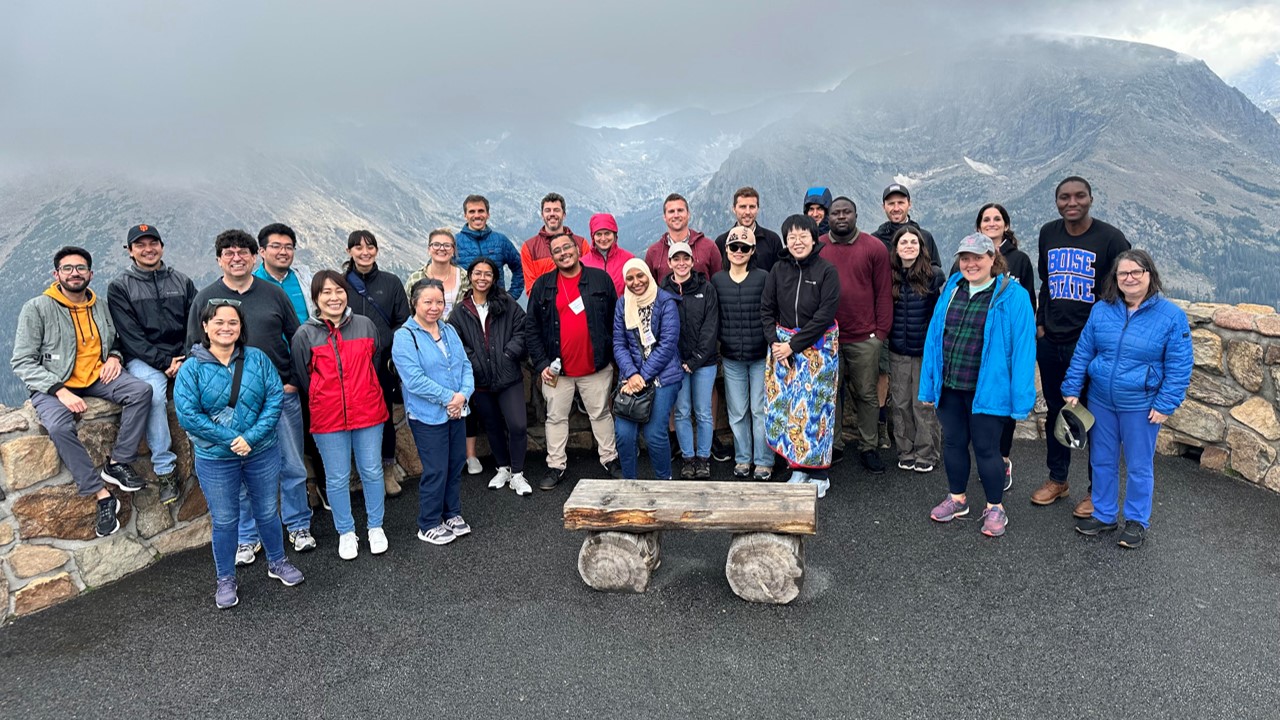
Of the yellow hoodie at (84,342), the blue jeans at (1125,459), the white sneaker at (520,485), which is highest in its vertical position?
the yellow hoodie at (84,342)

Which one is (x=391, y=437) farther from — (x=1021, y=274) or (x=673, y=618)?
(x=1021, y=274)

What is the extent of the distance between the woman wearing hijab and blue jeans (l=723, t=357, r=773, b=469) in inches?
20.5

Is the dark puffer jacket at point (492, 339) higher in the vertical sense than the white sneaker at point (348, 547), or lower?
higher

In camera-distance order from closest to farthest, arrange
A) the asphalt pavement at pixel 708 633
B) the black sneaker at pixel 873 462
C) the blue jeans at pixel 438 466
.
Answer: the asphalt pavement at pixel 708 633, the blue jeans at pixel 438 466, the black sneaker at pixel 873 462

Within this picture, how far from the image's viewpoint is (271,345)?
16.5 ft

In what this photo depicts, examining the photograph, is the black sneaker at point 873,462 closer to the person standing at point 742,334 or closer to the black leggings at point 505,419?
the person standing at point 742,334

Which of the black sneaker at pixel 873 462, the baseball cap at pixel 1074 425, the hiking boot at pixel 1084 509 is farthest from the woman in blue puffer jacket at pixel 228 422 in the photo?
the hiking boot at pixel 1084 509

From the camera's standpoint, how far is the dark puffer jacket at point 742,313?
5.84m

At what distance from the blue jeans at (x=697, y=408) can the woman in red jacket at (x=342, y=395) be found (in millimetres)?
2680

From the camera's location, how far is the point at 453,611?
4.48m

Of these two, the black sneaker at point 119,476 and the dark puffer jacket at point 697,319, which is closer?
the black sneaker at point 119,476

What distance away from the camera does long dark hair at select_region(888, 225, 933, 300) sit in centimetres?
592

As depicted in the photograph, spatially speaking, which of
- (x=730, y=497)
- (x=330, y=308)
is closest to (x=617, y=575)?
(x=730, y=497)

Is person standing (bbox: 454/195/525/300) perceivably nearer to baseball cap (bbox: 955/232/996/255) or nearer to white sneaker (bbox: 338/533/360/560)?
white sneaker (bbox: 338/533/360/560)
